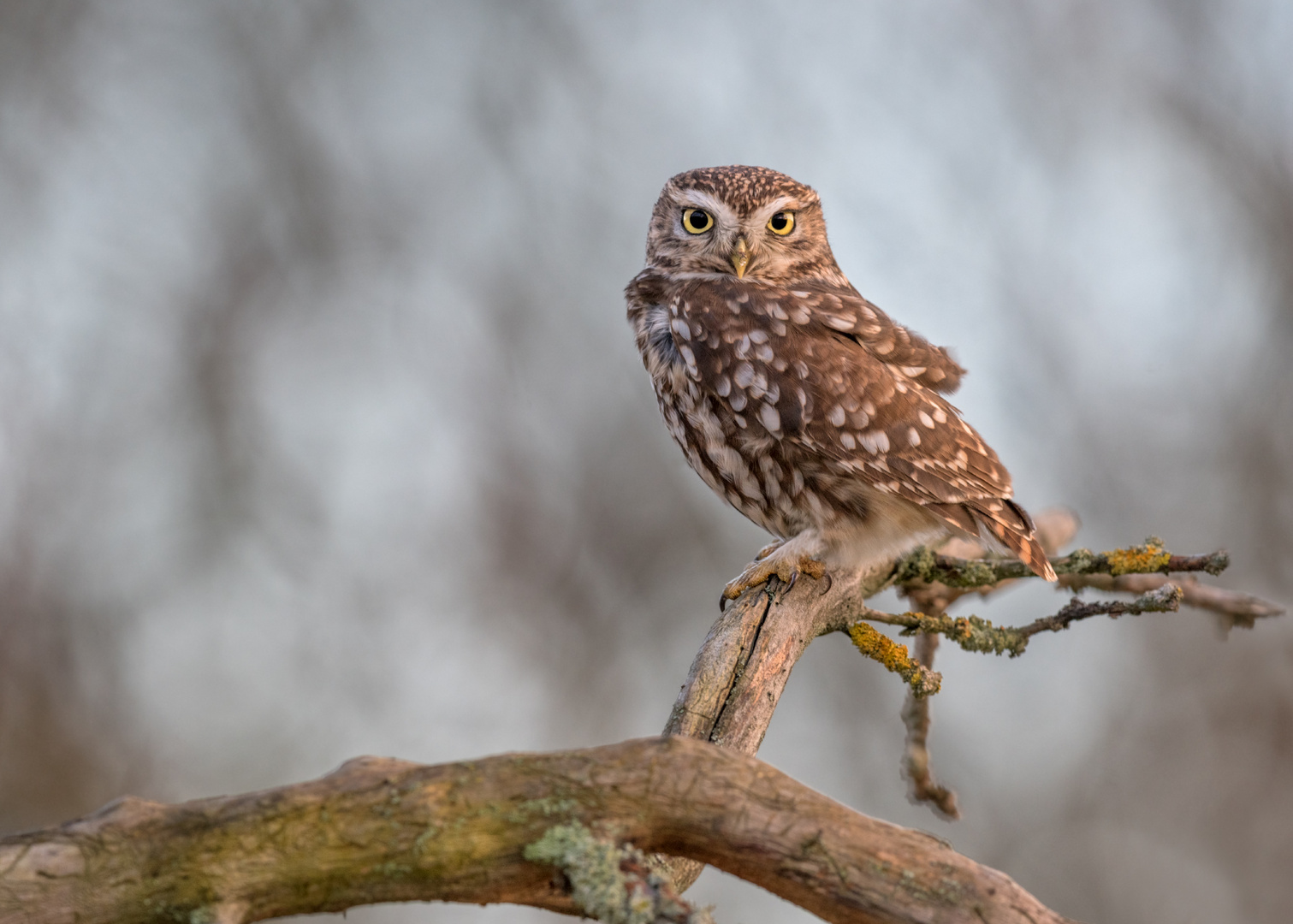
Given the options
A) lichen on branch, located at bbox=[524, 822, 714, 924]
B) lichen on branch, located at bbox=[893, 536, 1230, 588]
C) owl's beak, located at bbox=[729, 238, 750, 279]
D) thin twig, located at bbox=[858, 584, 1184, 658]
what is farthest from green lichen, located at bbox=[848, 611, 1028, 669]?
lichen on branch, located at bbox=[524, 822, 714, 924]

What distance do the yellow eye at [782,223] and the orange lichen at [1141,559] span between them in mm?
1265

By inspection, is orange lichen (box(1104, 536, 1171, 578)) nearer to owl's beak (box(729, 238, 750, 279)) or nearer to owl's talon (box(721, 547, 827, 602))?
owl's talon (box(721, 547, 827, 602))

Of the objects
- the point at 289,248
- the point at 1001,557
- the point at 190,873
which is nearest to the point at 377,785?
the point at 190,873

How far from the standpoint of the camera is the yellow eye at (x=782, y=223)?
9.45ft

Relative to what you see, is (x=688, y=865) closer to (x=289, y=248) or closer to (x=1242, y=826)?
(x=289, y=248)

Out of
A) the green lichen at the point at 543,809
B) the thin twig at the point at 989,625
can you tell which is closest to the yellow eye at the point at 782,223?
Answer: the thin twig at the point at 989,625

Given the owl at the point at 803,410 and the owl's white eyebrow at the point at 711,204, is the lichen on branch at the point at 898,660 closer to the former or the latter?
the owl at the point at 803,410

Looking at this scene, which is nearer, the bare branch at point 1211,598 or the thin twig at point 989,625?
the thin twig at point 989,625

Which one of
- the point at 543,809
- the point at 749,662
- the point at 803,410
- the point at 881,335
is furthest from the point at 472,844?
the point at 881,335

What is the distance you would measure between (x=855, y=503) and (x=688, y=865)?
3.61 feet

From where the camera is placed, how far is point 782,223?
2.90 m

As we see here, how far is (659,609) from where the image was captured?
166 inches

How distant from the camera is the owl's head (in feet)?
9.25

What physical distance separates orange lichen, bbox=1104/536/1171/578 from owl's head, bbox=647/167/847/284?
1.12 meters
